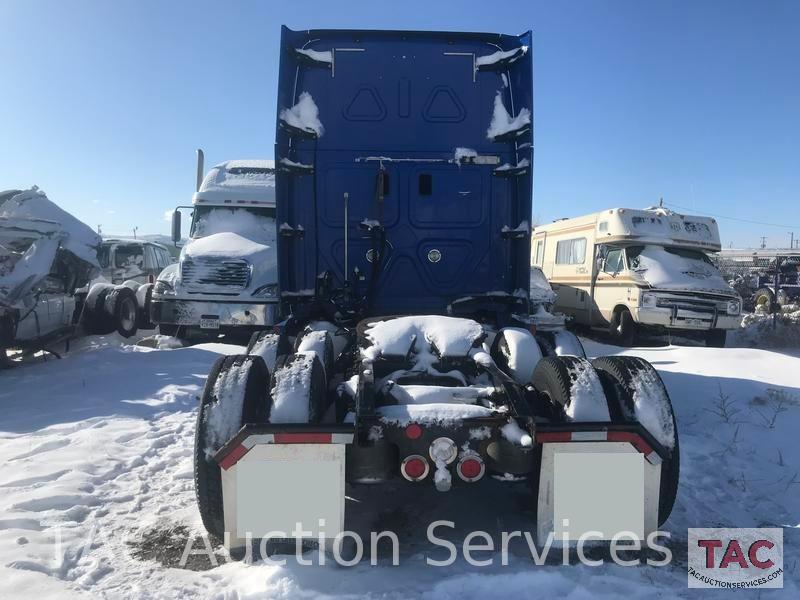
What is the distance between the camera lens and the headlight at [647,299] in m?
11.9

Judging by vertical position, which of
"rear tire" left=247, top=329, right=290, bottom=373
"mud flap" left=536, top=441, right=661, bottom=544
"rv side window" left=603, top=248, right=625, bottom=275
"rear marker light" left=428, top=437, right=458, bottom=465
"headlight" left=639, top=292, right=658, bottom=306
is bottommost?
"mud flap" left=536, top=441, right=661, bottom=544

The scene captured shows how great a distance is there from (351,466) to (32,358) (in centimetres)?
853

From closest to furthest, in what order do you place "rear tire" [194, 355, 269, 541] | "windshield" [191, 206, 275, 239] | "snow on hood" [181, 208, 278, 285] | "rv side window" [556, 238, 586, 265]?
"rear tire" [194, 355, 269, 541] → "snow on hood" [181, 208, 278, 285] → "windshield" [191, 206, 275, 239] → "rv side window" [556, 238, 586, 265]

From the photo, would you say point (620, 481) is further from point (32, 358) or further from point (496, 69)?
point (32, 358)

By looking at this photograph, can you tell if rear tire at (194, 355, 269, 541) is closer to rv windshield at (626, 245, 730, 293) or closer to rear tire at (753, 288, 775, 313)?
rv windshield at (626, 245, 730, 293)

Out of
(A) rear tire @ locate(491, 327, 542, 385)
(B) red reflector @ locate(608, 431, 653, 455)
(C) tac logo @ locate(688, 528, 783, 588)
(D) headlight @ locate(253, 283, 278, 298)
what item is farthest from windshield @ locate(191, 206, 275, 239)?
(C) tac logo @ locate(688, 528, 783, 588)

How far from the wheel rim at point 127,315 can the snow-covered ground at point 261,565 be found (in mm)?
4467

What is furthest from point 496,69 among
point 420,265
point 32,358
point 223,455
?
point 32,358

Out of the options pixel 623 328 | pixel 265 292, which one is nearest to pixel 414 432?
pixel 265 292

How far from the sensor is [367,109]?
205 inches

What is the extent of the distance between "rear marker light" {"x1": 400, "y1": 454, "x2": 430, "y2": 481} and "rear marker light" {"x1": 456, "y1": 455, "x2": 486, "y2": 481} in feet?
0.55

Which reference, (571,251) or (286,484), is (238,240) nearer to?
(286,484)

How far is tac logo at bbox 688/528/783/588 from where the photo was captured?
279 cm

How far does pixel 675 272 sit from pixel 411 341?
10231 millimetres
